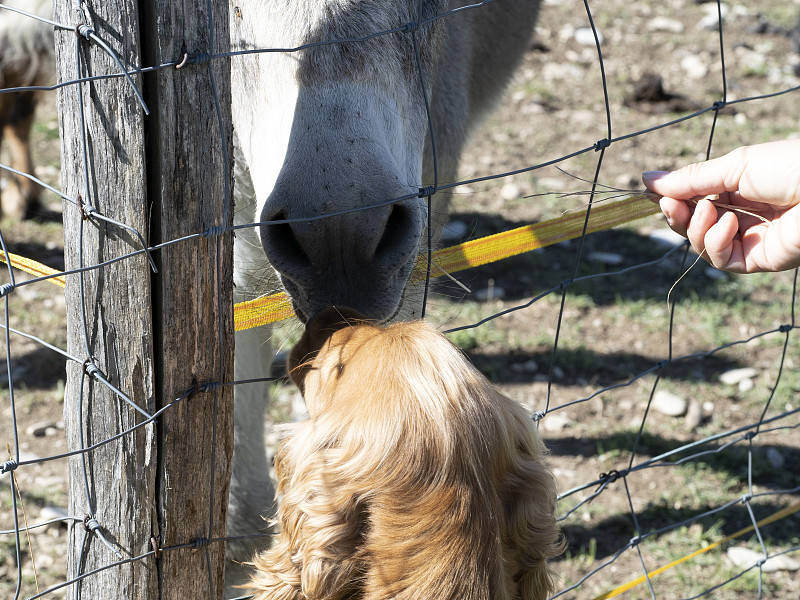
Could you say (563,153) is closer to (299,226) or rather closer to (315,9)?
(315,9)

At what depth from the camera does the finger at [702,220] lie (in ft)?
5.64

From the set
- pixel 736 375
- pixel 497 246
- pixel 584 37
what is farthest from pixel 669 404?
pixel 584 37

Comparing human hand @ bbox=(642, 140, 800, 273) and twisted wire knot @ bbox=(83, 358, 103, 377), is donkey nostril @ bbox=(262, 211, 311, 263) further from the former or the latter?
human hand @ bbox=(642, 140, 800, 273)

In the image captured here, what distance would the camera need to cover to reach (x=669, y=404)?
4.04 m

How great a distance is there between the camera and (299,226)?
1703 millimetres

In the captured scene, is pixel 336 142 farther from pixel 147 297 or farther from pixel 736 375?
pixel 736 375

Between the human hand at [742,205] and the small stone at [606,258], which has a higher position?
the human hand at [742,205]

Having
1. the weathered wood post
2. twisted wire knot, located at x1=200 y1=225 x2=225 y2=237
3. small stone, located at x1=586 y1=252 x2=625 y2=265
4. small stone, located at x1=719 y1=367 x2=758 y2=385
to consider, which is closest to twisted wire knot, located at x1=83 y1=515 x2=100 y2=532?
the weathered wood post

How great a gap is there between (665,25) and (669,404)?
17.7ft

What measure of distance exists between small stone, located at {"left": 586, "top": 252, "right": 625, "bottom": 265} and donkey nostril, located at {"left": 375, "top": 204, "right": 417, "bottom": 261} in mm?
3582

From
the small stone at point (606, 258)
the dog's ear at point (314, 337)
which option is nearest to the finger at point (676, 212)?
the dog's ear at point (314, 337)

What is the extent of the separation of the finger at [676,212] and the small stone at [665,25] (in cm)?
697

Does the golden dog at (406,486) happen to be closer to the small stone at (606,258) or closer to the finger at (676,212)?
the finger at (676,212)

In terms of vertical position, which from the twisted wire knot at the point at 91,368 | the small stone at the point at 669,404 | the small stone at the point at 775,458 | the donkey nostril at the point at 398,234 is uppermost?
the donkey nostril at the point at 398,234
